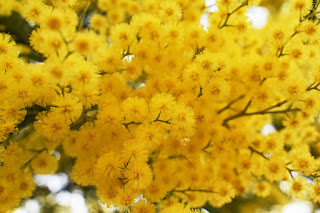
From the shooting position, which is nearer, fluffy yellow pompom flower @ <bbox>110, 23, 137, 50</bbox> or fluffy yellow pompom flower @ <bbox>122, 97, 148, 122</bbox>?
fluffy yellow pompom flower @ <bbox>122, 97, 148, 122</bbox>

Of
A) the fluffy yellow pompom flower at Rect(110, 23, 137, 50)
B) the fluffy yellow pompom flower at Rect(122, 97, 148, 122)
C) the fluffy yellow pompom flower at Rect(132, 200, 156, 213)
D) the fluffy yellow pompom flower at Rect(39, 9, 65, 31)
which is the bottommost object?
the fluffy yellow pompom flower at Rect(132, 200, 156, 213)

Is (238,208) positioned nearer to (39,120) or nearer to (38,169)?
(38,169)

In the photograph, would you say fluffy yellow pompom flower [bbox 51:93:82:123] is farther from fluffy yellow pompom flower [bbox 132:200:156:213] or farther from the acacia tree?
fluffy yellow pompom flower [bbox 132:200:156:213]

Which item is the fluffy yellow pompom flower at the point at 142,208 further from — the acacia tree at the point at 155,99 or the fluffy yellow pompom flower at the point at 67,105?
the fluffy yellow pompom flower at the point at 67,105

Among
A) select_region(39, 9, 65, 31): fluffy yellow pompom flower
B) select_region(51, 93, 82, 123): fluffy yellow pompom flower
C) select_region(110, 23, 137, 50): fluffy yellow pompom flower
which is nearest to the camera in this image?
select_region(39, 9, 65, 31): fluffy yellow pompom flower

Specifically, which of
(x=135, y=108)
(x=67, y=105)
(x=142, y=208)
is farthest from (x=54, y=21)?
(x=142, y=208)

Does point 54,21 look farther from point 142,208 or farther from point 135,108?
point 142,208

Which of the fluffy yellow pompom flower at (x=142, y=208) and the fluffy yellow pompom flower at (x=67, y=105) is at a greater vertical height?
the fluffy yellow pompom flower at (x=67, y=105)

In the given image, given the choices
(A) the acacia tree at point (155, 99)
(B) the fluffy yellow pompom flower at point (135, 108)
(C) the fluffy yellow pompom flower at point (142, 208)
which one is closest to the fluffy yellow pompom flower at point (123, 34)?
(A) the acacia tree at point (155, 99)

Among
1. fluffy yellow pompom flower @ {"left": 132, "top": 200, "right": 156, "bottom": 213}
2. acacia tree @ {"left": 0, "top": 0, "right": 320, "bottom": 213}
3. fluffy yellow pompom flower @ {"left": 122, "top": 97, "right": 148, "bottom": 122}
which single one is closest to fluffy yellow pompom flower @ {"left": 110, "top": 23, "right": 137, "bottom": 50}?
acacia tree @ {"left": 0, "top": 0, "right": 320, "bottom": 213}

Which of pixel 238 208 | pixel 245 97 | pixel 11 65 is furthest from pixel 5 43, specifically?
pixel 238 208
